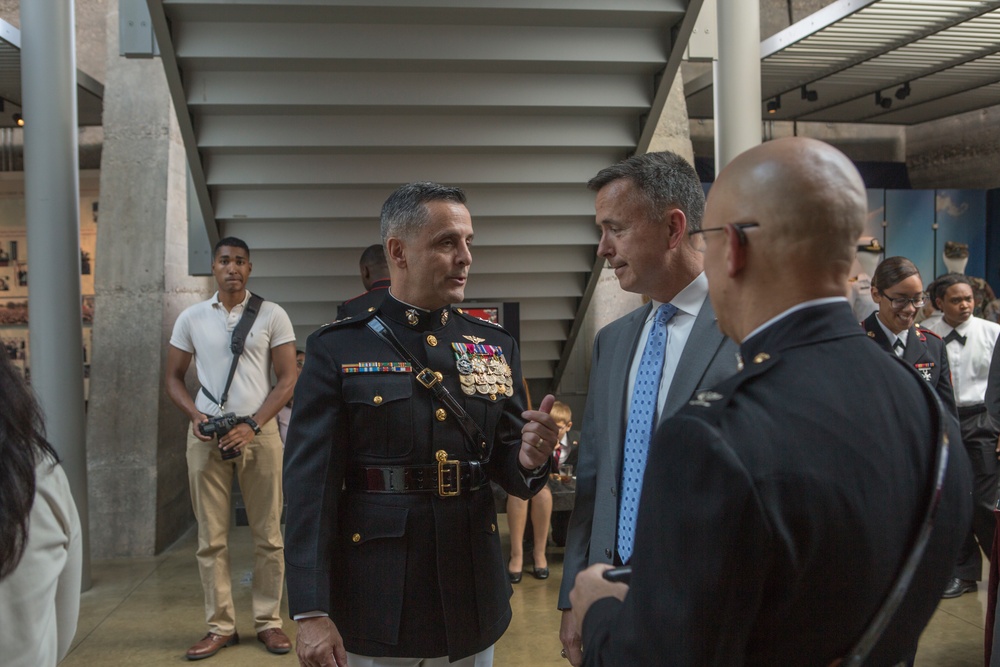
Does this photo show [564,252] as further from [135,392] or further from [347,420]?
[347,420]

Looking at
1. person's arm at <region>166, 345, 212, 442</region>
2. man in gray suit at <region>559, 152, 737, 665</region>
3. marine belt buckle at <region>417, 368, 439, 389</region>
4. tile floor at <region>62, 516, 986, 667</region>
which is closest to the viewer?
man in gray suit at <region>559, 152, 737, 665</region>

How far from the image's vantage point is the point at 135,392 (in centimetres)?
527

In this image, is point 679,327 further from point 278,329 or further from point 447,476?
point 278,329

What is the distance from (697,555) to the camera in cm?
90

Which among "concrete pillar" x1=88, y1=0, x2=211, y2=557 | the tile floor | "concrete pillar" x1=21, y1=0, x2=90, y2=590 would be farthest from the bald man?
"concrete pillar" x1=88, y1=0, x2=211, y2=557

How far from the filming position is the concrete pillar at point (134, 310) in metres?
5.21

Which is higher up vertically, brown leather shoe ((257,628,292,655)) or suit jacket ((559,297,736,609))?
suit jacket ((559,297,736,609))

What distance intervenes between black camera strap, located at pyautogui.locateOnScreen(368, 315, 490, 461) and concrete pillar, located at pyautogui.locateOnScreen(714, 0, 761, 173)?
10.2 ft

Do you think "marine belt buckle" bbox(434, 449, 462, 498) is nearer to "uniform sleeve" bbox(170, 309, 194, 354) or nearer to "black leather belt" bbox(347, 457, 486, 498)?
"black leather belt" bbox(347, 457, 486, 498)

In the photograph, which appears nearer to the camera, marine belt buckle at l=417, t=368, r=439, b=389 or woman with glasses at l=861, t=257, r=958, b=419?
marine belt buckle at l=417, t=368, r=439, b=389

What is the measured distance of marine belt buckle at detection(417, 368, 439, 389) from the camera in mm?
2037

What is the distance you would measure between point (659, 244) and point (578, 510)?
0.67m

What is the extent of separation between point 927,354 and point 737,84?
5.87 ft

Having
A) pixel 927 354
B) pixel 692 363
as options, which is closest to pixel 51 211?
pixel 692 363
